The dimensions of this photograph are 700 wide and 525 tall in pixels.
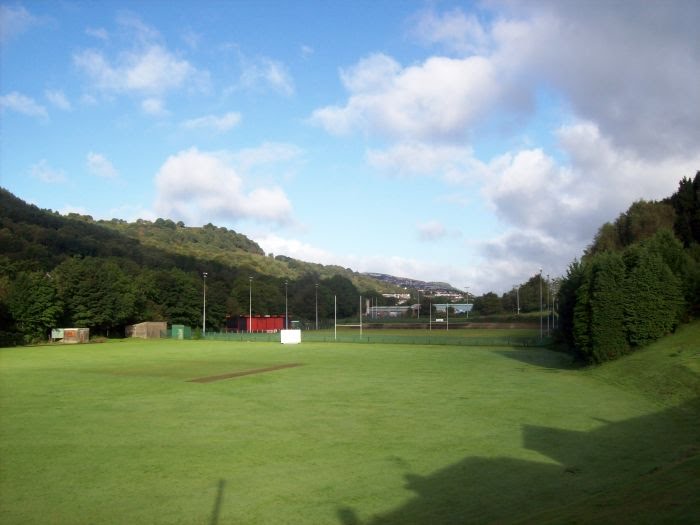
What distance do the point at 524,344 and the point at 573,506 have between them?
56570 mm

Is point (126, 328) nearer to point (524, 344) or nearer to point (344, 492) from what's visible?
point (524, 344)

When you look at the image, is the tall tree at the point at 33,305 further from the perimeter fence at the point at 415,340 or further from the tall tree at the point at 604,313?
the tall tree at the point at 604,313

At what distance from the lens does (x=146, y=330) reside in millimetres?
86625

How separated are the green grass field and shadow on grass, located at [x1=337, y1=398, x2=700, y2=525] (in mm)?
52

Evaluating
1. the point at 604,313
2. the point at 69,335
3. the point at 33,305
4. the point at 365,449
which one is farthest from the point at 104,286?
the point at 365,449

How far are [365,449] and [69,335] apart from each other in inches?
2747

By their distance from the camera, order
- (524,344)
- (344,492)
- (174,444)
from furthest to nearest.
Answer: (524,344) < (174,444) < (344,492)

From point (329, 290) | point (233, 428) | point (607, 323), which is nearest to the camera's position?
point (233, 428)

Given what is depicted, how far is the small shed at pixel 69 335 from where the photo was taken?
75.8 metres

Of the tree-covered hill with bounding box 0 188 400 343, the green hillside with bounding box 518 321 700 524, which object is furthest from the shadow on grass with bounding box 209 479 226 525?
the tree-covered hill with bounding box 0 188 400 343

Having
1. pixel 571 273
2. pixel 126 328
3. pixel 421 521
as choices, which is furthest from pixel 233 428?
pixel 126 328

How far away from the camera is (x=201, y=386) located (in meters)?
29.4

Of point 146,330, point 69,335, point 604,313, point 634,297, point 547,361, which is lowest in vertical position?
point 547,361

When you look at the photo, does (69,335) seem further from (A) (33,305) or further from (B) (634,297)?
(B) (634,297)
